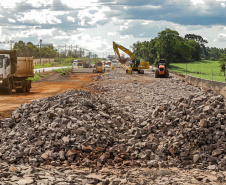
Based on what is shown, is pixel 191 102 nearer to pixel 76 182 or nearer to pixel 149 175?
pixel 149 175

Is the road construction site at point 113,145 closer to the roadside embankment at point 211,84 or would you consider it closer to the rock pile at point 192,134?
the rock pile at point 192,134

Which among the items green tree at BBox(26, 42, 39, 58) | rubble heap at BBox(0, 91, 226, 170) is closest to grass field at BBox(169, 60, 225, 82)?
rubble heap at BBox(0, 91, 226, 170)

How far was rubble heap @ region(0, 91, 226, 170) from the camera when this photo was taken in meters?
9.00

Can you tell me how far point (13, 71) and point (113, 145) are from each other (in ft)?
53.3

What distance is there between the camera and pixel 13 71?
78.4 feet

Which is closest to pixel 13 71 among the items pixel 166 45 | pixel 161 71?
pixel 161 71

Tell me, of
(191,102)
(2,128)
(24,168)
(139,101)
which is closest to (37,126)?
(2,128)

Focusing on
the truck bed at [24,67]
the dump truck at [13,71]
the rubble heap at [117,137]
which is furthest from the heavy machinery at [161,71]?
the rubble heap at [117,137]

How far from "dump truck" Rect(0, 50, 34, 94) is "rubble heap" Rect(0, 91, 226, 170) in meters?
11.2

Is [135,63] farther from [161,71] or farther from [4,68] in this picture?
[4,68]

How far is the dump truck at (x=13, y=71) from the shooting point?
2264cm

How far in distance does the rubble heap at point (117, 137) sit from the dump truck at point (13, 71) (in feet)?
36.8

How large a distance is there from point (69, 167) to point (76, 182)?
1.31m

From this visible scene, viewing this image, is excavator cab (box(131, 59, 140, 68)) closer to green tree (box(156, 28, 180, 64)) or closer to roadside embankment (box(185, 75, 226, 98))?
roadside embankment (box(185, 75, 226, 98))
